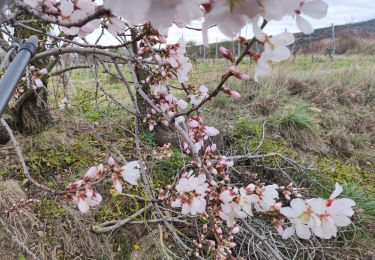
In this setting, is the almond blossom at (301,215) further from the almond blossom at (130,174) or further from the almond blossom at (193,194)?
the almond blossom at (130,174)

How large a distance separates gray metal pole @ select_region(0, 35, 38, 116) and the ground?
0.60 meters

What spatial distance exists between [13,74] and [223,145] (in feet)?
7.26

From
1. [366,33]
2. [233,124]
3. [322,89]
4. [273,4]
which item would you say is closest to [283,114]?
[233,124]

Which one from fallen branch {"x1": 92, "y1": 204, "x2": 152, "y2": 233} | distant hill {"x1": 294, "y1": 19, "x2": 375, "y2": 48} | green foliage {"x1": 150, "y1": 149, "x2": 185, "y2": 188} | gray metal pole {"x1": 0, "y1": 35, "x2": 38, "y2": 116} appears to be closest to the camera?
gray metal pole {"x1": 0, "y1": 35, "x2": 38, "y2": 116}

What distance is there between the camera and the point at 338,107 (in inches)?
170

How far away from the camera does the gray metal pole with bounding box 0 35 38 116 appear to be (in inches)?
25.0

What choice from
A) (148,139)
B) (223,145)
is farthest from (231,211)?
(223,145)

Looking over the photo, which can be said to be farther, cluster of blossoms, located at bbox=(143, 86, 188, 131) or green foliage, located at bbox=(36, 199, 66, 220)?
green foliage, located at bbox=(36, 199, 66, 220)

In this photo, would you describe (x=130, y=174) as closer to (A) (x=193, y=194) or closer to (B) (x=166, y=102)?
(A) (x=193, y=194)

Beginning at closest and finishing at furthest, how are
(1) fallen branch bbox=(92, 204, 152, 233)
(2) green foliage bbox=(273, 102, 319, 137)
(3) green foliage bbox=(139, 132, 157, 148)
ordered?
(1) fallen branch bbox=(92, 204, 152, 233) < (3) green foliage bbox=(139, 132, 157, 148) < (2) green foliage bbox=(273, 102, 319, 137)

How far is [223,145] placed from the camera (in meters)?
2.79

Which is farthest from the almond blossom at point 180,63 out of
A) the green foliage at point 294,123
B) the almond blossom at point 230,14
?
the green foliage at point 294,123

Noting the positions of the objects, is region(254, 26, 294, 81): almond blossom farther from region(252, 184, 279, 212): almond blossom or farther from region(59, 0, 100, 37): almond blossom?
region(252, 184, 279, 212): almond blossom

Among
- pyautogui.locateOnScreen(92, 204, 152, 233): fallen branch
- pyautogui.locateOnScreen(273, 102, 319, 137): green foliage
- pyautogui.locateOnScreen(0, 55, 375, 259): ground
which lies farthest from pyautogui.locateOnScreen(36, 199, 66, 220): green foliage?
pyautogui.locateOnScreen(273, 102, 319, 137): green foliage
